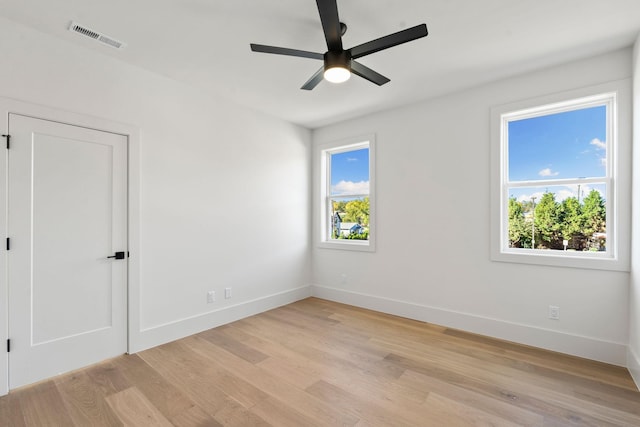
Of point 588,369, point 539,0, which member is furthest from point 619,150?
point 588,369

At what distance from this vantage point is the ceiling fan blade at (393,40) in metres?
1.81

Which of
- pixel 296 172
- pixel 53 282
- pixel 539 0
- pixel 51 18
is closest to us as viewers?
pixel 539 0

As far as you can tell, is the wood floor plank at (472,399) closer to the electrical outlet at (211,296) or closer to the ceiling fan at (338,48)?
the electrical outlet at (211,296)

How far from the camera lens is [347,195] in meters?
4.63

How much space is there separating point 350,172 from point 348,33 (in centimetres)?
244

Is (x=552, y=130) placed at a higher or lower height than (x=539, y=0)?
lower

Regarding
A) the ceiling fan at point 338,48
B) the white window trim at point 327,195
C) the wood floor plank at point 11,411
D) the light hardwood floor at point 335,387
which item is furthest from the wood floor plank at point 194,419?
the white window trim at point 327,195

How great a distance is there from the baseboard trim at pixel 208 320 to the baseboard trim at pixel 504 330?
0.95 m

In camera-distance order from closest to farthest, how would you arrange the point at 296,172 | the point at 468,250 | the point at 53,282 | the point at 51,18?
1. the point at 51,18
2. the point at 53,282
3. the point at 468,250
4. the point at 296,172

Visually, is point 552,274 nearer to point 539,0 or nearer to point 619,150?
point 619,150

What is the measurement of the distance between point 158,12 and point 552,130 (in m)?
3.69

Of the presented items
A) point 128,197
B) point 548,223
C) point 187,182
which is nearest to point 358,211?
point 548,223

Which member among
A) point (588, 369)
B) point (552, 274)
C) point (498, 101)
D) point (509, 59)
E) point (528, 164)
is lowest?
point (588, 369)

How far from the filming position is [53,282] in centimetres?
246
